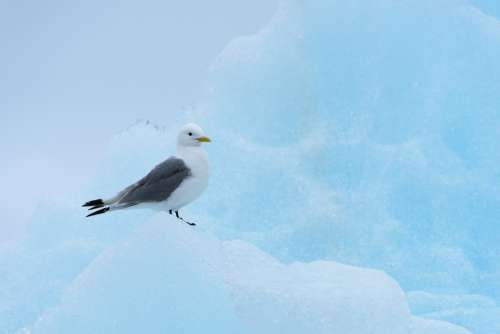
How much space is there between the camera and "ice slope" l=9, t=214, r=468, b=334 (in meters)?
2.33

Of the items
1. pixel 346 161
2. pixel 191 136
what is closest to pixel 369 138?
pixel 346 161

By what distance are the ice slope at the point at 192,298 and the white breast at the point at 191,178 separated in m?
0.13

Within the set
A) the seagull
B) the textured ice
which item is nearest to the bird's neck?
the seagull

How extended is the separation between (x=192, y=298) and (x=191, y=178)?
39cm

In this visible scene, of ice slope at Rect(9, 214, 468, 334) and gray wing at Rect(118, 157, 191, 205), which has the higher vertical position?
gray wing at Rect(118, 157, 191, 205)

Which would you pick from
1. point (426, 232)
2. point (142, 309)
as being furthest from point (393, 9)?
point (142, 309)

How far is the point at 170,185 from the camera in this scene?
2527 mm

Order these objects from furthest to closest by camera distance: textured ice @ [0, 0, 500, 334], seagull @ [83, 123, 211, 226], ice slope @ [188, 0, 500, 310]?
ice slope @ [188, 0, 500, 310] < textured ice @ [0, 0, 500, 334] < seagull @ [83, 123, 211, 226]

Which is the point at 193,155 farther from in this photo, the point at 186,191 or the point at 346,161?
the point at 346,161

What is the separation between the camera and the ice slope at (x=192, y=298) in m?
2.33

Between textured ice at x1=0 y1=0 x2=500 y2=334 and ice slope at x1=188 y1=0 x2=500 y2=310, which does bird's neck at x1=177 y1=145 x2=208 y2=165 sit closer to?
textured ice at x1=0 y1=0 x2=500 y2=334

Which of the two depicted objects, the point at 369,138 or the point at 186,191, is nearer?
the point at 186,191

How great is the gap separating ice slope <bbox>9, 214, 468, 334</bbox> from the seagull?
0.40 feet

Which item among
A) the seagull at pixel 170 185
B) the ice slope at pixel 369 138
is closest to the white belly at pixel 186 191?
the seagull at pixel 170 185
